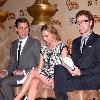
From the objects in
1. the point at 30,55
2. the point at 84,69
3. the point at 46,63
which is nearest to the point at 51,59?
the point at 46,63

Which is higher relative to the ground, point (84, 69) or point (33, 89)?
point (84, 69)

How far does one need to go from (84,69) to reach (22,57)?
3.31ft

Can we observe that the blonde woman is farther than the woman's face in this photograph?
No

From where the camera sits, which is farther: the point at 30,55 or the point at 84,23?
the point at 30,55

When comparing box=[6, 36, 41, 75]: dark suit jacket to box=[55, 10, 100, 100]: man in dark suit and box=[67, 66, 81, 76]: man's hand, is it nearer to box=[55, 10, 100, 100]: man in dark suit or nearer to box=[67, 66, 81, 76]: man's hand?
box=[55, 10, 100, 100]: man in dark suit

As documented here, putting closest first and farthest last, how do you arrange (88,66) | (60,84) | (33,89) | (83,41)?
(60,84)
(88,66)
(83,41)
(33,89)

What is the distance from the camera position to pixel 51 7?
404 cm

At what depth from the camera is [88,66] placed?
2482 millimetres

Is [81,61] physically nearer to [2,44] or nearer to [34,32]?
[34,32]

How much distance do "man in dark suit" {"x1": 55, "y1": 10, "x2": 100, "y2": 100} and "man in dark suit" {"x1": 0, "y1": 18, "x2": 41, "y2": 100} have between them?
74 cm

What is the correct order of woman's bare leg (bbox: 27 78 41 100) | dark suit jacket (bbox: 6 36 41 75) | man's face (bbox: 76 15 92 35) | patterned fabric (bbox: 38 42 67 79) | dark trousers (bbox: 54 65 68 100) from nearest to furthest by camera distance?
dark trousers (bbox: 54 65 68 100) → man's face (bbox: 76 15 92 35) → woman's bare leg (bbox: 27 78 41 100) → patterned fabric (bbox: 38 42 67 79) → dark suit jacket (bbox: 6 36 41 75)

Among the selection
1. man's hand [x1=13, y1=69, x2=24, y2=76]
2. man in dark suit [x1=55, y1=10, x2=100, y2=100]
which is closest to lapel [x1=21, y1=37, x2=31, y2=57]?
man's hand [x1=13, y1=69, x2=24, y2=76]

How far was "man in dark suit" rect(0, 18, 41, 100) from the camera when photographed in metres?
3.10

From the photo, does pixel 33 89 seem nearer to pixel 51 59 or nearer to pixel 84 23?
pixel 51 59
